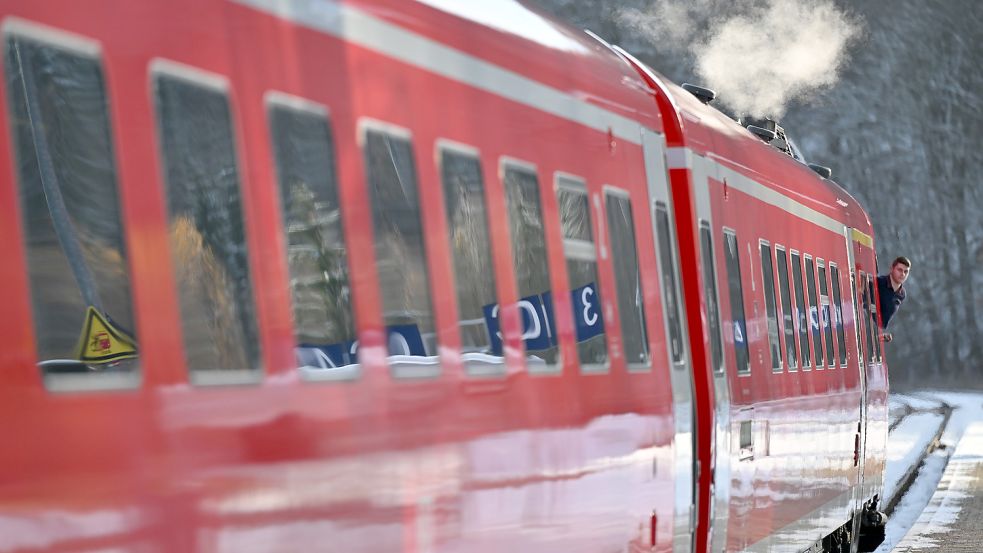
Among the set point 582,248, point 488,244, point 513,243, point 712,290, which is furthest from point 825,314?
point 488,244

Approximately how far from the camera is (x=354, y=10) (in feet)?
15.9

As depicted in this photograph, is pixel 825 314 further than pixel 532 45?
Yes

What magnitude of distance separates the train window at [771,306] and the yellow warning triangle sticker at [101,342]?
727cm

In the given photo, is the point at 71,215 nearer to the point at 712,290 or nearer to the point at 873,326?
the point at 712,290

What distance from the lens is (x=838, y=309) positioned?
1395 centimetres

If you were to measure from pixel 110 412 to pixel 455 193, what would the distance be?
2218 mm

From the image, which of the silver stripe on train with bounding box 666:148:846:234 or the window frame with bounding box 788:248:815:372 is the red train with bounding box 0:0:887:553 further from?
the window frame with bounding box 788:248:815:372

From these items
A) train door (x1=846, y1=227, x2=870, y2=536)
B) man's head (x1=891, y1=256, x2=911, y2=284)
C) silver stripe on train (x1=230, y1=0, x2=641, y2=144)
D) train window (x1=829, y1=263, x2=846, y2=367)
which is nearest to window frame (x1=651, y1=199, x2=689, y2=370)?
silver stripe on train (x1=230, y1=0, x2=641, y2=144)

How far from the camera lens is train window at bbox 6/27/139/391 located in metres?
3.36

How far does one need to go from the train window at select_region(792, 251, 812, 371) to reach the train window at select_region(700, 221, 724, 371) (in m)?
2.79

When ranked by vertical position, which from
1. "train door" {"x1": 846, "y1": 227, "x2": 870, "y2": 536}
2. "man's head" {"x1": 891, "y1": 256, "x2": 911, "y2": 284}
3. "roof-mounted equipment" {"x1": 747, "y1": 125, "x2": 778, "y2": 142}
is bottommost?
"train door" {"x1": 846, "y1": 227, "x2": 870, "y2": 536}

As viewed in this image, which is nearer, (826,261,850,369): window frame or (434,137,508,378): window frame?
(434,137,508,378): window frame

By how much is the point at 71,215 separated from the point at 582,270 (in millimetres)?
3475

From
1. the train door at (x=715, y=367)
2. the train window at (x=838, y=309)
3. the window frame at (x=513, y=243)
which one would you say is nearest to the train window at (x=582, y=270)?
the window frame at (x=513, y=243)
